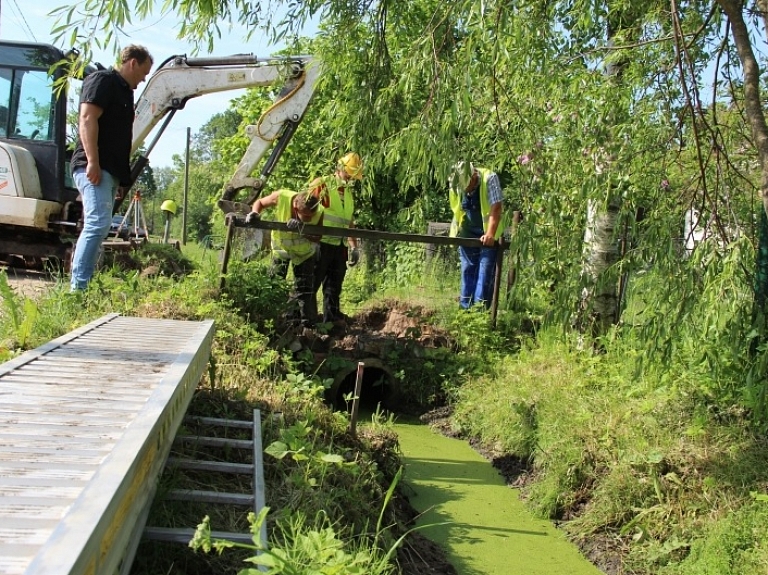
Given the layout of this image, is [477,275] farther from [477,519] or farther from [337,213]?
[477,519]

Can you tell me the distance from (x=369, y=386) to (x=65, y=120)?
17.0 ft

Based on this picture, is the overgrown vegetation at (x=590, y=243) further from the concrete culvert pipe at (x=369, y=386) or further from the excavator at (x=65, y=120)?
the excavator at (x=65, y=120)

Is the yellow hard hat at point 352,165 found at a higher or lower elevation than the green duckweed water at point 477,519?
higher

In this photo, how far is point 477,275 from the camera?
8016mm

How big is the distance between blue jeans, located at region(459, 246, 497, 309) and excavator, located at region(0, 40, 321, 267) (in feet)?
9.27

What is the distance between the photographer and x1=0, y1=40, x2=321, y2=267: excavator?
8789 mm

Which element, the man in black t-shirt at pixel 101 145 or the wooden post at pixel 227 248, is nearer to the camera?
the man in black t-shirt at pixel 101 145

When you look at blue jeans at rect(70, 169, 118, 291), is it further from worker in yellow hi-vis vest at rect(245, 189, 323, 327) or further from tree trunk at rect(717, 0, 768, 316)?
tree trunk at rect(717, 0, 768, 316)

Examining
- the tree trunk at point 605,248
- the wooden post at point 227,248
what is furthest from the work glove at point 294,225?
the tree trunk at point 605,248

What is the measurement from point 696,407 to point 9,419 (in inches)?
154

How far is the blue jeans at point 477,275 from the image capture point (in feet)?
25.2

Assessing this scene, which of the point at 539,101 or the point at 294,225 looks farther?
the point at 294,225


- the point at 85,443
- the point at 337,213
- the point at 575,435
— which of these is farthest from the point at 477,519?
the point at 337,213

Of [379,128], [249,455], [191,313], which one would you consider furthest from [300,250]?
[249,455]
